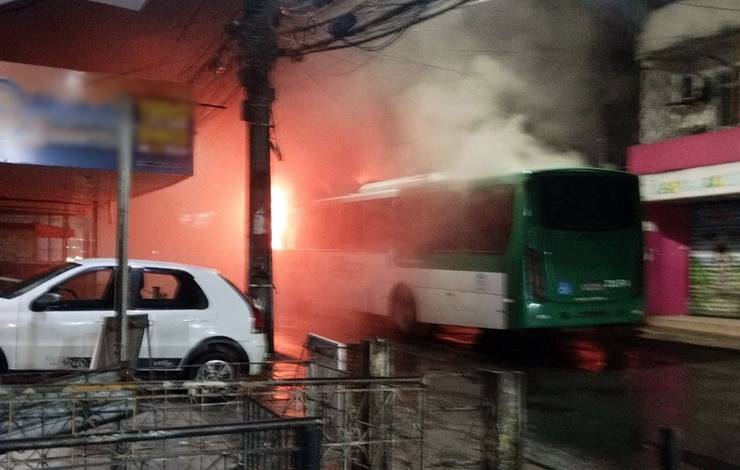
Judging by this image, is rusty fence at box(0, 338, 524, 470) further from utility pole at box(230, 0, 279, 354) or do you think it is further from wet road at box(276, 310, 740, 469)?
utility pole at box(230, 0, 279, 354)

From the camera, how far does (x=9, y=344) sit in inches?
296

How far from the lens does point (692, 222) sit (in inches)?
613

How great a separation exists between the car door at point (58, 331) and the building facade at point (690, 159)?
1090 cm

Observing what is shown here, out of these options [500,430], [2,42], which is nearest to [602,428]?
[500,430]

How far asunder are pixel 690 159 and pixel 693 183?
0.46 m

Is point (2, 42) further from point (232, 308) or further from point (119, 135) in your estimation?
point (119, 135)

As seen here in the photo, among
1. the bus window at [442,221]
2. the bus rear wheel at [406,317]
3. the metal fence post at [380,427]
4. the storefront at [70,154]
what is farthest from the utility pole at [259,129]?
the metal fence post at [380,427]

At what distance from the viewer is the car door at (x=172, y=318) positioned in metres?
8.01

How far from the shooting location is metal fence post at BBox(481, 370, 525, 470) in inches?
173

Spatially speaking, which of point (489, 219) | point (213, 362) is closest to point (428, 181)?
point (489, 219)

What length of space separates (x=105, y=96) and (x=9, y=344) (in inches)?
136

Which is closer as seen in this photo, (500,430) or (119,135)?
(500,430)

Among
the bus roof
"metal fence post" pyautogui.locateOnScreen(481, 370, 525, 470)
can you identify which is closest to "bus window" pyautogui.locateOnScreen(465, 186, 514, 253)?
the bus roof

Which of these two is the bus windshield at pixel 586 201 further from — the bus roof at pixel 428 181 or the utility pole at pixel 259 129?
the utility pole at pixel 259 129
